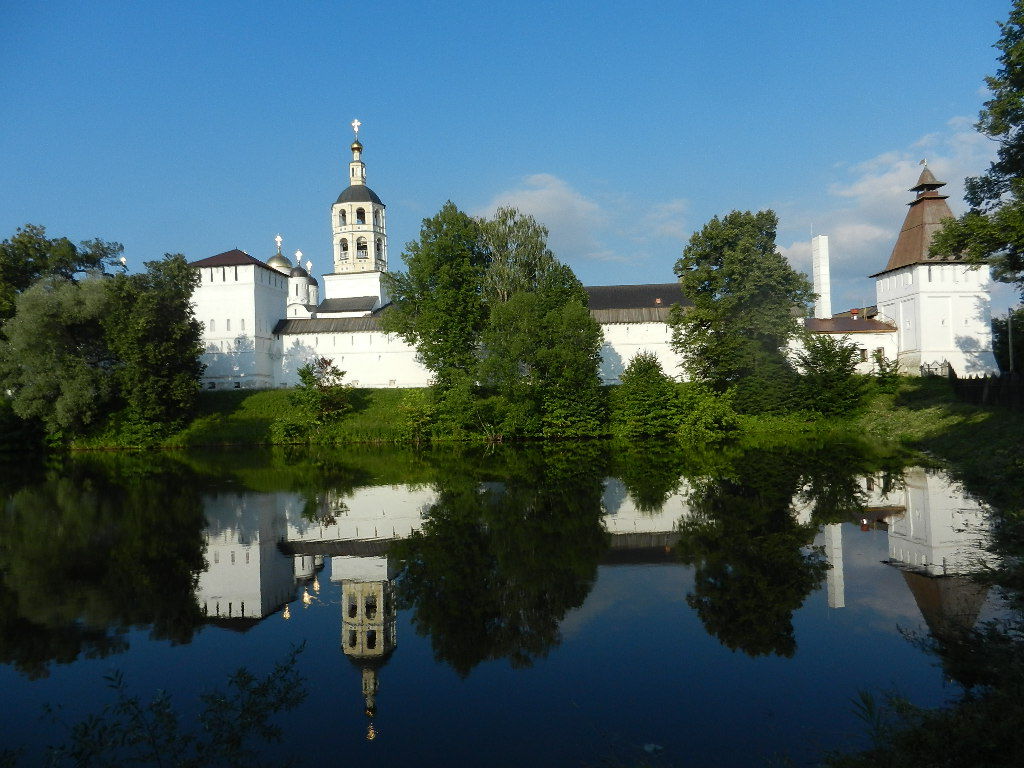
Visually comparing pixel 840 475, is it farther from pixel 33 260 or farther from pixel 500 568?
pixel 33 260

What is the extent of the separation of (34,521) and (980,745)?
1403 cm

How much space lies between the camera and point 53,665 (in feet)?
20.0

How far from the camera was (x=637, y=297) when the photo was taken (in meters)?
40.9

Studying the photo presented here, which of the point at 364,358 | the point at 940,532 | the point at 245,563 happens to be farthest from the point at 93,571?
the point at 364,358

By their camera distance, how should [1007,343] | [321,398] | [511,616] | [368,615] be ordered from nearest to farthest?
[511,616]
[368,615]
[321,398]
[1007,343]

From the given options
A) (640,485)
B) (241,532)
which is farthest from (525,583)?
(640,485)

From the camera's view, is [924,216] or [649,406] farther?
[924,216]

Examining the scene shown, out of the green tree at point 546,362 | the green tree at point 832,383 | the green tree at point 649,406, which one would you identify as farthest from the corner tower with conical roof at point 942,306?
the green tree at point 546,362

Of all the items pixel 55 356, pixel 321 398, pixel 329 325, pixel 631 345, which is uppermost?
pixel 329 325

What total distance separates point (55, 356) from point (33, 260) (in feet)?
26.8

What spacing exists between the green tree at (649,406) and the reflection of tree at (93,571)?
674 inches

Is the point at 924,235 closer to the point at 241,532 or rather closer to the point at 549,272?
the point at 549,272

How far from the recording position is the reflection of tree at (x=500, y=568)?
6.50 m

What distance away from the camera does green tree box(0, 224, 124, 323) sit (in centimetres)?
3247
